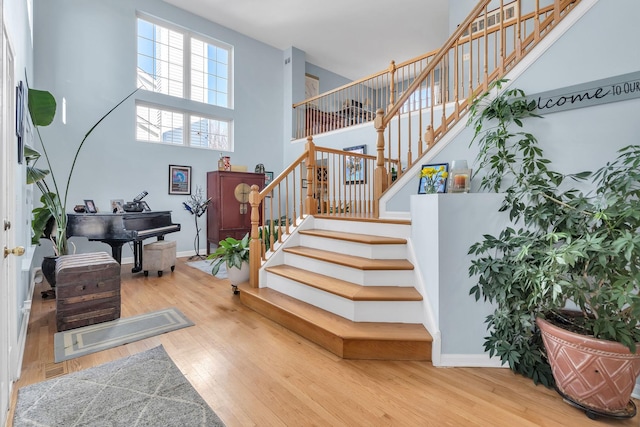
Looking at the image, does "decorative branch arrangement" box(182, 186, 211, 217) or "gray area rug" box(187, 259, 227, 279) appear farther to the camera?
"decorative branch arrangement" box(182, 186, 211, 217)

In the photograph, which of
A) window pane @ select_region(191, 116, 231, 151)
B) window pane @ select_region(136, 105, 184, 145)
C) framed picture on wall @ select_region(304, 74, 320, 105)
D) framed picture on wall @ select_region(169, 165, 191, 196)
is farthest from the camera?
framed picture on wall @ select_region(304, 74, 320, 105)

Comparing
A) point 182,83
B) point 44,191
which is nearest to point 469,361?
point 44,191

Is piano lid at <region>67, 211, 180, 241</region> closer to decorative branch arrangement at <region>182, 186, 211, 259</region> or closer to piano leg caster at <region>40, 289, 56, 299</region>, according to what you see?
piano leg caster at <region>40, 289, 56, 299</region>

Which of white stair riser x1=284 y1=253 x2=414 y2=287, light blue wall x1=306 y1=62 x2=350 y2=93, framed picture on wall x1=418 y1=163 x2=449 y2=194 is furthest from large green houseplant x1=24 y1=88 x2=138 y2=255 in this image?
light blue wall x1=306 y1=62 x2=350 y2=93

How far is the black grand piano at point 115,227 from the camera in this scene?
3627 mm

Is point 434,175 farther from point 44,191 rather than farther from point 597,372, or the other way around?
point 44,191

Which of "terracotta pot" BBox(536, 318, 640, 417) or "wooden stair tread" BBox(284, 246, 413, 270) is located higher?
"wooden stair tread" BBox(284, 246, 413, 270)

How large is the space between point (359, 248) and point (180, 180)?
14.3 ft

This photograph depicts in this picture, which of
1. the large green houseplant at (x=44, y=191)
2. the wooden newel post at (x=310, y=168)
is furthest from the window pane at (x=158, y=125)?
the wooden newel post at (x=310, y=168)

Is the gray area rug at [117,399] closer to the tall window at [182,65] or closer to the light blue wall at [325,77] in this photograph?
the tall window at [182,65]

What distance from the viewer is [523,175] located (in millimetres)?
1950

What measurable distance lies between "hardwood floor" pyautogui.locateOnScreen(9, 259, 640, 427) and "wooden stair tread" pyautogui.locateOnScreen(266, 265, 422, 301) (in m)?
0.46

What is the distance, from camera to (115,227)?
12.4 feet

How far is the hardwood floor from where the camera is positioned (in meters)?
1.55
